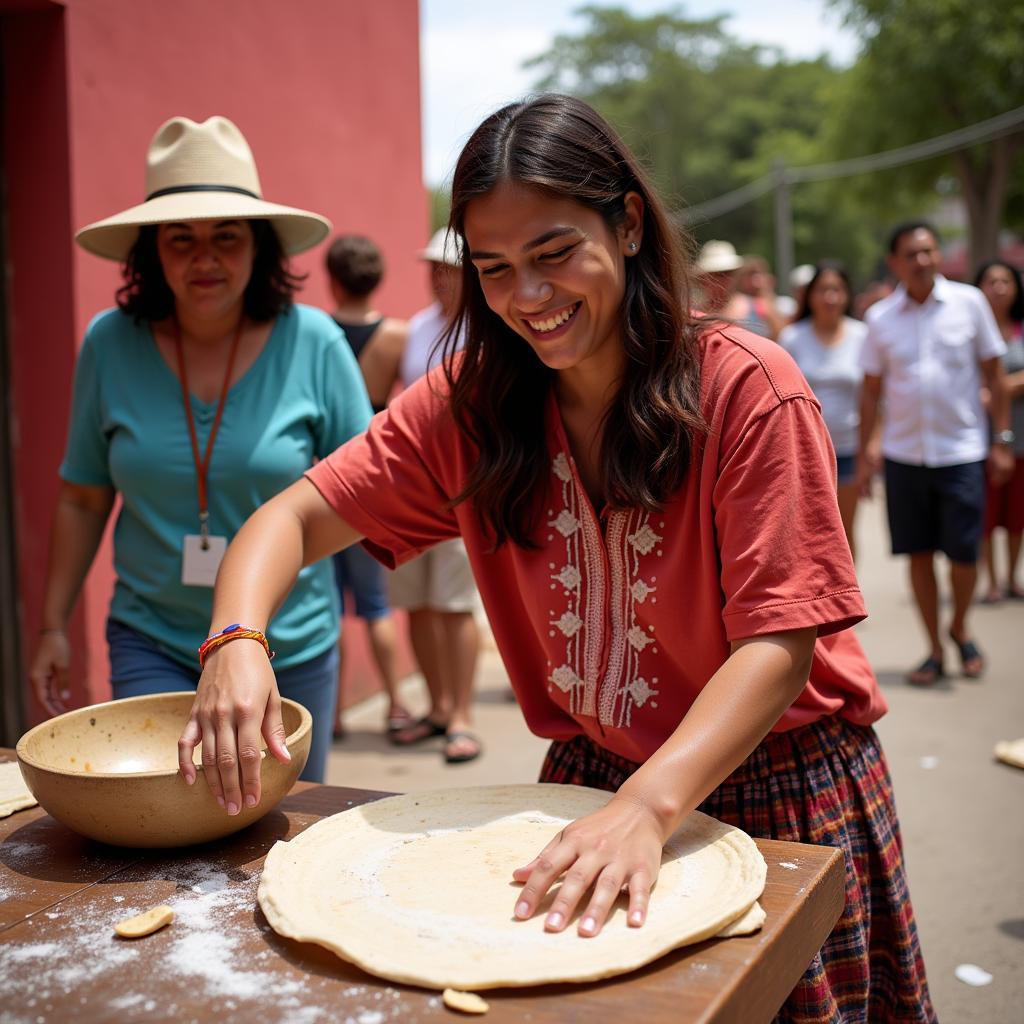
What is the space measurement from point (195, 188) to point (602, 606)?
146 cm

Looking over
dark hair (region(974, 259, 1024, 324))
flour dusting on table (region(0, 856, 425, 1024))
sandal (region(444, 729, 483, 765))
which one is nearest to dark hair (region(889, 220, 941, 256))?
dark hair (region(974, 259, 1024, 324))

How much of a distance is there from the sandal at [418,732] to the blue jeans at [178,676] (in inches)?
83.3

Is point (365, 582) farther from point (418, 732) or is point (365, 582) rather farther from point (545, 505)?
point (545, 505)

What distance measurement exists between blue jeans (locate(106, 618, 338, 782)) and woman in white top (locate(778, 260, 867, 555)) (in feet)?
13.4

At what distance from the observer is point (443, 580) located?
471 cm

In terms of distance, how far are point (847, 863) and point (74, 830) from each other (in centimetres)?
111

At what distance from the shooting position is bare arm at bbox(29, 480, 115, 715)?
253 cm

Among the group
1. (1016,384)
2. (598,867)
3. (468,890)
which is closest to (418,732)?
(468,890)

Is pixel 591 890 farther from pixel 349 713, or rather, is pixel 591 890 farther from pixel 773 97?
pixel 773 97

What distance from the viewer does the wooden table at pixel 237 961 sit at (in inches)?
43.8

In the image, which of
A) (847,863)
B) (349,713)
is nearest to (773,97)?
(349,713)

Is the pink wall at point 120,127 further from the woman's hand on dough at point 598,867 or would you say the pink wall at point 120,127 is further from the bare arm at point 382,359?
the woman's hand on dough at point 598,867

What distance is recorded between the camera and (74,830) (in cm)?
153

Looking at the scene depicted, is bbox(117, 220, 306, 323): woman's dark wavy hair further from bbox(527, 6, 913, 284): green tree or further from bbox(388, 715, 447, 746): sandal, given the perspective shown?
bbox(527, 6, 913, 284): green tree
